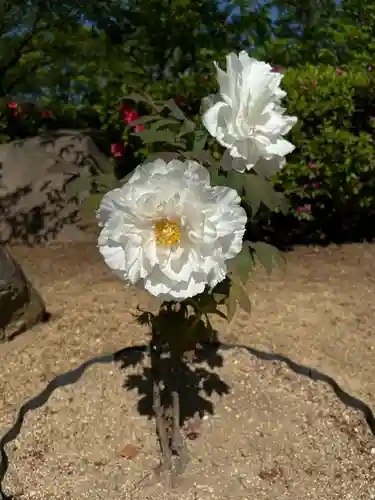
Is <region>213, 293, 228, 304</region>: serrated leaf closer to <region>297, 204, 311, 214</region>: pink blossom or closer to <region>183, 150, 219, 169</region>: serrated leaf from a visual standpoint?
<region>183, 150, 219, 169</region>: serrated leaf

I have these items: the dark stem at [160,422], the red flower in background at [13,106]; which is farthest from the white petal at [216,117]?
the red flower in background at [13,106]

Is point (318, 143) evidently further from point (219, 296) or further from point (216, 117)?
point (216, 117)

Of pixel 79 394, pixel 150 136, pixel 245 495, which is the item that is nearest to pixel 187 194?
pixel 150 136

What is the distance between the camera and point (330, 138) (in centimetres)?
468

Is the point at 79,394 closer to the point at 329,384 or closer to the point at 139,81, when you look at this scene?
the point at 329,384

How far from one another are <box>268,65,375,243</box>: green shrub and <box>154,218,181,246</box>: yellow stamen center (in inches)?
116

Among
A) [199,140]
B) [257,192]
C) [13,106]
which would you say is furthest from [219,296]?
[13,106]

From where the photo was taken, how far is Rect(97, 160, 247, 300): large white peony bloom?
5.69ft

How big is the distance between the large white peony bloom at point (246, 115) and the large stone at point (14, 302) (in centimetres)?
204

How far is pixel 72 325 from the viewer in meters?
3.75

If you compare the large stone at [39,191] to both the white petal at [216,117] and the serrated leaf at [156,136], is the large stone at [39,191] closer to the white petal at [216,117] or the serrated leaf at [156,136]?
the serrated leaf at [156,136]

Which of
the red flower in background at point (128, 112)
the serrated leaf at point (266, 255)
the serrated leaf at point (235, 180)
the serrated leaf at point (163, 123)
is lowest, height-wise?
the red flower in background at point (128, 112)

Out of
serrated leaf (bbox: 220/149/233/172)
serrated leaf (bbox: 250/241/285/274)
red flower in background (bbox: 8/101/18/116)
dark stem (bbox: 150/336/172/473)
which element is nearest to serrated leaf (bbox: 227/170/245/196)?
serrated leaf (bbox: 220/149/233/172)

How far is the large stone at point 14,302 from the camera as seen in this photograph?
3.61 meters
